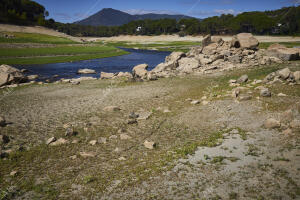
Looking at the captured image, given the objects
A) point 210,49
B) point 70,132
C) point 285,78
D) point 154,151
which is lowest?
point 154,151

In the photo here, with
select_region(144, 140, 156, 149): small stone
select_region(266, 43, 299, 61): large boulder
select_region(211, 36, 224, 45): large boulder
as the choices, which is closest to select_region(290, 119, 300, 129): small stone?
select_region(144, 140, 156, 149): small stone

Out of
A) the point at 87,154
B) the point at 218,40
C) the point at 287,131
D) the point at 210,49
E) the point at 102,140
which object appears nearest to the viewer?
the point at 287,131

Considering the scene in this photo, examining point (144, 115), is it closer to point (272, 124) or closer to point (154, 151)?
point (154, 151)

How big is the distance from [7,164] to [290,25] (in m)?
163

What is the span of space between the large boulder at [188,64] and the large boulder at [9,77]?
101 ft

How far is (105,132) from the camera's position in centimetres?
1931

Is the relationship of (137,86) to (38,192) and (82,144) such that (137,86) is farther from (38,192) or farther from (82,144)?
(38,192)

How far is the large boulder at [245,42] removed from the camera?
4881 centimetres

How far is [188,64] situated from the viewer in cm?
4603

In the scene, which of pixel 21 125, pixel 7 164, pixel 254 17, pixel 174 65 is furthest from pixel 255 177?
pixel 254 17

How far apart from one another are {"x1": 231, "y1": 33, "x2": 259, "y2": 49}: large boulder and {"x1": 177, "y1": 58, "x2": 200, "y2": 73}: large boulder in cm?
1166

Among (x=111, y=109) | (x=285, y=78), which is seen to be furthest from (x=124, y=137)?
(x=285, y=78)

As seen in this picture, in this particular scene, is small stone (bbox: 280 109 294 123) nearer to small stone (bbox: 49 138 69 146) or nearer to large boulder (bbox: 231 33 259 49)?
small stone (bbox: 49 138 69 146)

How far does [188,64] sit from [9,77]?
34.2 m
